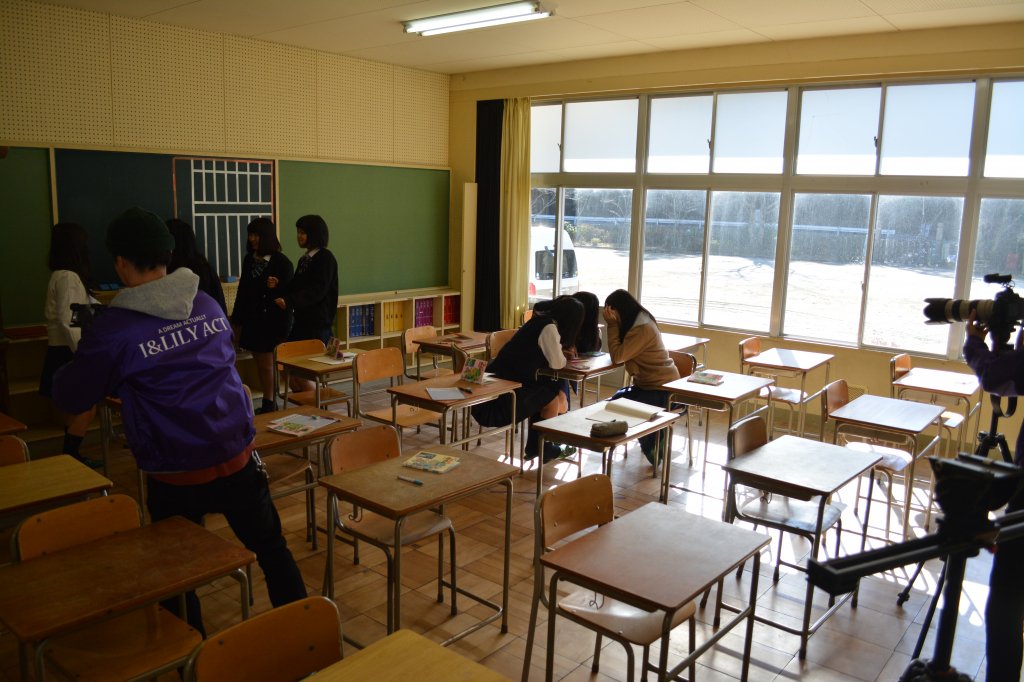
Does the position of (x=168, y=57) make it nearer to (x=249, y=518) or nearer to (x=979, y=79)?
(x=249, y=518)

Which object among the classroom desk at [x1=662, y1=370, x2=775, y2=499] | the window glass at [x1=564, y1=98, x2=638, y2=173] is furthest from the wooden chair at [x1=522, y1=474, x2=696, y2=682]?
the window glass at [x1=564, y1=98, x2=638, y2=173]

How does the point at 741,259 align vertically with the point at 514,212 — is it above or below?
below

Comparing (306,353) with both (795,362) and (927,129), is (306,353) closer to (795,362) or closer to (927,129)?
(795,362)

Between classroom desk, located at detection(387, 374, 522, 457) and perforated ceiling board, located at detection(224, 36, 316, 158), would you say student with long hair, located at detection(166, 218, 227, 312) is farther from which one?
classroom desk, located at detection(387, 374, 522, 457)

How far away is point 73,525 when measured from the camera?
7.96ft

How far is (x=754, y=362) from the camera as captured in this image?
19.4 ft

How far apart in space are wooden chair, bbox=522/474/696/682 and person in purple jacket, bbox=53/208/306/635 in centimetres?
98

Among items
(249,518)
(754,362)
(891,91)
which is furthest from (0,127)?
(891,91)

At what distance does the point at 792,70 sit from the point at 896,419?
3378 mm

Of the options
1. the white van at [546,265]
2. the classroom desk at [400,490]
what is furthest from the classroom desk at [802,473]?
the white van at [546,265]

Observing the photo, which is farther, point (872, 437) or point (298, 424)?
point (872, 437)

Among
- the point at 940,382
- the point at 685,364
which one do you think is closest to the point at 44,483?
the point at 685,364

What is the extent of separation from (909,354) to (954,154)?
1618mm

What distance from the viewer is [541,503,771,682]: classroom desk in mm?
2256
